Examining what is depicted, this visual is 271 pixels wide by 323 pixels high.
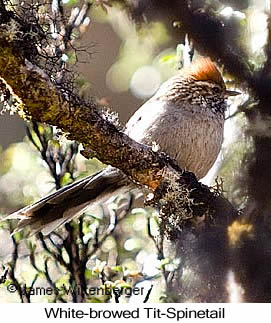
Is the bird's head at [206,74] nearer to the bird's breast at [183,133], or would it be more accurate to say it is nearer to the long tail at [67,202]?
the bird's breast at [183,133]

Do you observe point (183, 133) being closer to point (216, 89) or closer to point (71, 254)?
point (216, 89)

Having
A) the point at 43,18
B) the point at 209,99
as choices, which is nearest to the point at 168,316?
the point at 209,99

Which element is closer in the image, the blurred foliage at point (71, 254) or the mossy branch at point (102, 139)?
the mossy branch at point (102, 139)

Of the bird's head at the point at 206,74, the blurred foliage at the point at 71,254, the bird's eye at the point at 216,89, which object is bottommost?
the blurred foliage at the point at 71,254

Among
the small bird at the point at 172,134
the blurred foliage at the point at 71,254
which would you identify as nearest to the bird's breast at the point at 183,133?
the small bird at the point at 172,134

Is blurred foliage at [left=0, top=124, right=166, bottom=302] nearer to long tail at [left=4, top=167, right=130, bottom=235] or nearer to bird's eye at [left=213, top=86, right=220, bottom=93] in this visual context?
long tail at [left=4, top=167, right=130, bottom=235]

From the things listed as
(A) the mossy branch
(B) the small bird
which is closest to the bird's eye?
(B) the small bird

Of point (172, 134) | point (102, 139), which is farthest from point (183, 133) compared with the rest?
point (102, 139)

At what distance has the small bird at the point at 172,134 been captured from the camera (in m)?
1.14

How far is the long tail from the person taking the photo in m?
1.13

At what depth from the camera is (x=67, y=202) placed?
1.14 m

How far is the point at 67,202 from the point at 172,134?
24 cm

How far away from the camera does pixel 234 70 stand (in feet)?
3.87

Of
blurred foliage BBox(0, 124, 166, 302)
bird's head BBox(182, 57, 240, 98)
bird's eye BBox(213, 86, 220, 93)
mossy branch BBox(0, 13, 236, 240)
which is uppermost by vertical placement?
bird's head BBox(182, 57, 240, 98)
